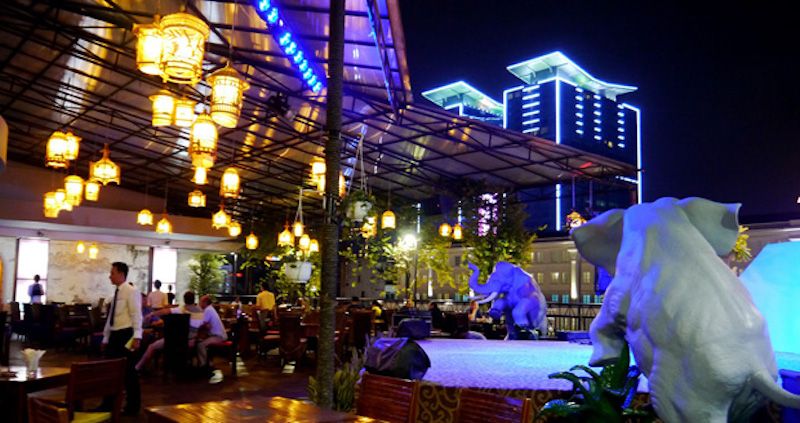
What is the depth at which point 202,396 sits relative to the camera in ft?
23.9

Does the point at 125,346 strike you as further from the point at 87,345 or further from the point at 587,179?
the point at 587,179

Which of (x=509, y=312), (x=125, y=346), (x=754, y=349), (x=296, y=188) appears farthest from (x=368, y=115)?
(x=754, y=349)

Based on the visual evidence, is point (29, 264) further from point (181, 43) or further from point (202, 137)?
point (181, 43)

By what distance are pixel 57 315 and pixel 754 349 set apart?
12.1 meters

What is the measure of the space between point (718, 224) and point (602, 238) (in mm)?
547

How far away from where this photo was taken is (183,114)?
747 centimetres

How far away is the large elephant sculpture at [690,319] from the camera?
7.88 feet

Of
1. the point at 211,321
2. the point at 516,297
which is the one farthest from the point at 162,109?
the point at 516,297

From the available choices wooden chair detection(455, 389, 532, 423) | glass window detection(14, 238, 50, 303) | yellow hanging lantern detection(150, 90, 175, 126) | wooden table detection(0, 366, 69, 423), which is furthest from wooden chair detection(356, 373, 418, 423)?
glass window detection(14, 238, 50, 303)

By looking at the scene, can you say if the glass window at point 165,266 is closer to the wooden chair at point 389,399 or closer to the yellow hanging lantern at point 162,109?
the yellow hanging lantern at point 162,109

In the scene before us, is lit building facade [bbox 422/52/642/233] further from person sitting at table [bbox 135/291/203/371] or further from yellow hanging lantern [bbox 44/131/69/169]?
yellow hanging lantern [bbox 44/131/69/169]

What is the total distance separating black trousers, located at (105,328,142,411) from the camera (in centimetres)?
578

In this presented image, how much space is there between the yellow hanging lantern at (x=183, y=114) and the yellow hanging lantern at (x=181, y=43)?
2216 millimetres

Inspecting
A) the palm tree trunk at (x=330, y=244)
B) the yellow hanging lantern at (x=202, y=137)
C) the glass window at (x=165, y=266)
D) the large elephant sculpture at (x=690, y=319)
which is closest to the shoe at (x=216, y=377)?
the yellow hanging lantern at (x=202, y=137)
